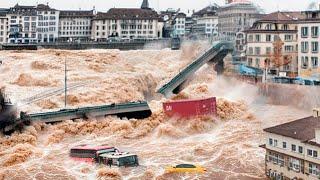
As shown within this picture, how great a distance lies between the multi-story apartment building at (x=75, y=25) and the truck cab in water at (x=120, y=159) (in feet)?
320

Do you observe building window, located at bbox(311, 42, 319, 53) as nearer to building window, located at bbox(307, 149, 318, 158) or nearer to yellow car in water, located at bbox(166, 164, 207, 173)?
yellow car in water, located at bbox(166, 164, 207, 173)

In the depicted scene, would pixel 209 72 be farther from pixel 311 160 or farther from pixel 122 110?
pixel 311 160

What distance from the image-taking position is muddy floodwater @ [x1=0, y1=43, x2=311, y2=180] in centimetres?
3241

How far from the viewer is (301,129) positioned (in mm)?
28984

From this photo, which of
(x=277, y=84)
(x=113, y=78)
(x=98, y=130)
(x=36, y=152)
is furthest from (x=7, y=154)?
(x=277, y=84)

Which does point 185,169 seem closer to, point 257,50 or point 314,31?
point 314,31

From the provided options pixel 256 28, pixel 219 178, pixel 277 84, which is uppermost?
pixel 256 28

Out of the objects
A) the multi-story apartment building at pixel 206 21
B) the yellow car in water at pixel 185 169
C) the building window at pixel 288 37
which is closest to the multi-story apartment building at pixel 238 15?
the multi-story apartment building at pixel 206 21

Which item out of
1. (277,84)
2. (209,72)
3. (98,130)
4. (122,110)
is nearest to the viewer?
(98,130)

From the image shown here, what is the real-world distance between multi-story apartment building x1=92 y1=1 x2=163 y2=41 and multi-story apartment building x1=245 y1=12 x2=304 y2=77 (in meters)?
60.0

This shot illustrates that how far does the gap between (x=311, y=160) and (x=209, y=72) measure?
39.6 meters

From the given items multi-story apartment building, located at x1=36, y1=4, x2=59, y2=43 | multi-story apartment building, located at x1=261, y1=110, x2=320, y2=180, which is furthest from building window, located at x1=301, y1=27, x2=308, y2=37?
multi-story apartment building, located at x1=36, y1=4, x2=59, y2=43

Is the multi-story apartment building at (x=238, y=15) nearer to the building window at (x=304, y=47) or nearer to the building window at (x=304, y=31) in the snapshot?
the building window at (x=304, y=47)

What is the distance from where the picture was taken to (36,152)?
118 ft
